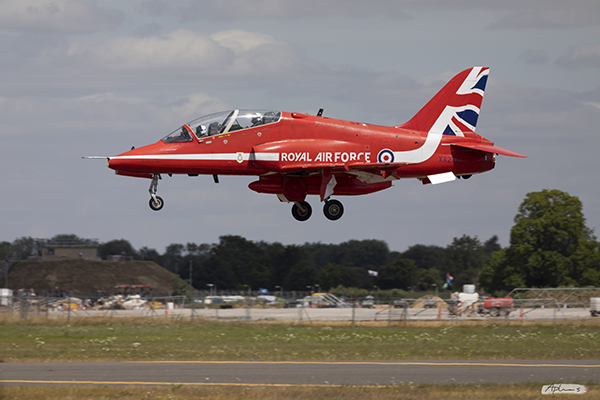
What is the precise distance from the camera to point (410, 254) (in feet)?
623

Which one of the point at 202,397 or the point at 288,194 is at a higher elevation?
the point at 288,194

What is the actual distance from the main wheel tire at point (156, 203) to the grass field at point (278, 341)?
11789 mm

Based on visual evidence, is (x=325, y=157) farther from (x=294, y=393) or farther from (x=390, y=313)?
(x=390, y=313)

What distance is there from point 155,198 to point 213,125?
11.2 ft

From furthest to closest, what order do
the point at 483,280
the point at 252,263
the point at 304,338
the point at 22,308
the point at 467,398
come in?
the point at 252,263 < the point at 483,280 < the point at 22,308 < the point at 304,338 < the point at 467,398

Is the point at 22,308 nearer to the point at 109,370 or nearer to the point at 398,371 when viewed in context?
the point at 109,370

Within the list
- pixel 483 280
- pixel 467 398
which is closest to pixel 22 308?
pixel 467 398

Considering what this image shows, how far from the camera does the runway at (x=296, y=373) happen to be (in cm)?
2798

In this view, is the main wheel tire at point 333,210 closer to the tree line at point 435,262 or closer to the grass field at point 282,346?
the grass field at point 282,346

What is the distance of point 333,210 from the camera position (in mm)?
28703

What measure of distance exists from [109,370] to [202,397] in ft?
30.6

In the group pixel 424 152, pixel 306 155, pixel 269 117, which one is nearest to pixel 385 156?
pixel 424 152

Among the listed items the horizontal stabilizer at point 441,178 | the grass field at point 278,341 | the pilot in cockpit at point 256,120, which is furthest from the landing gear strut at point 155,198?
the grass field at point 278,341

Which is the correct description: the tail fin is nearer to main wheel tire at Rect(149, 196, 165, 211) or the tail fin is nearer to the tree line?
main wheel tire at Rect(149, 196, 165, 211)
